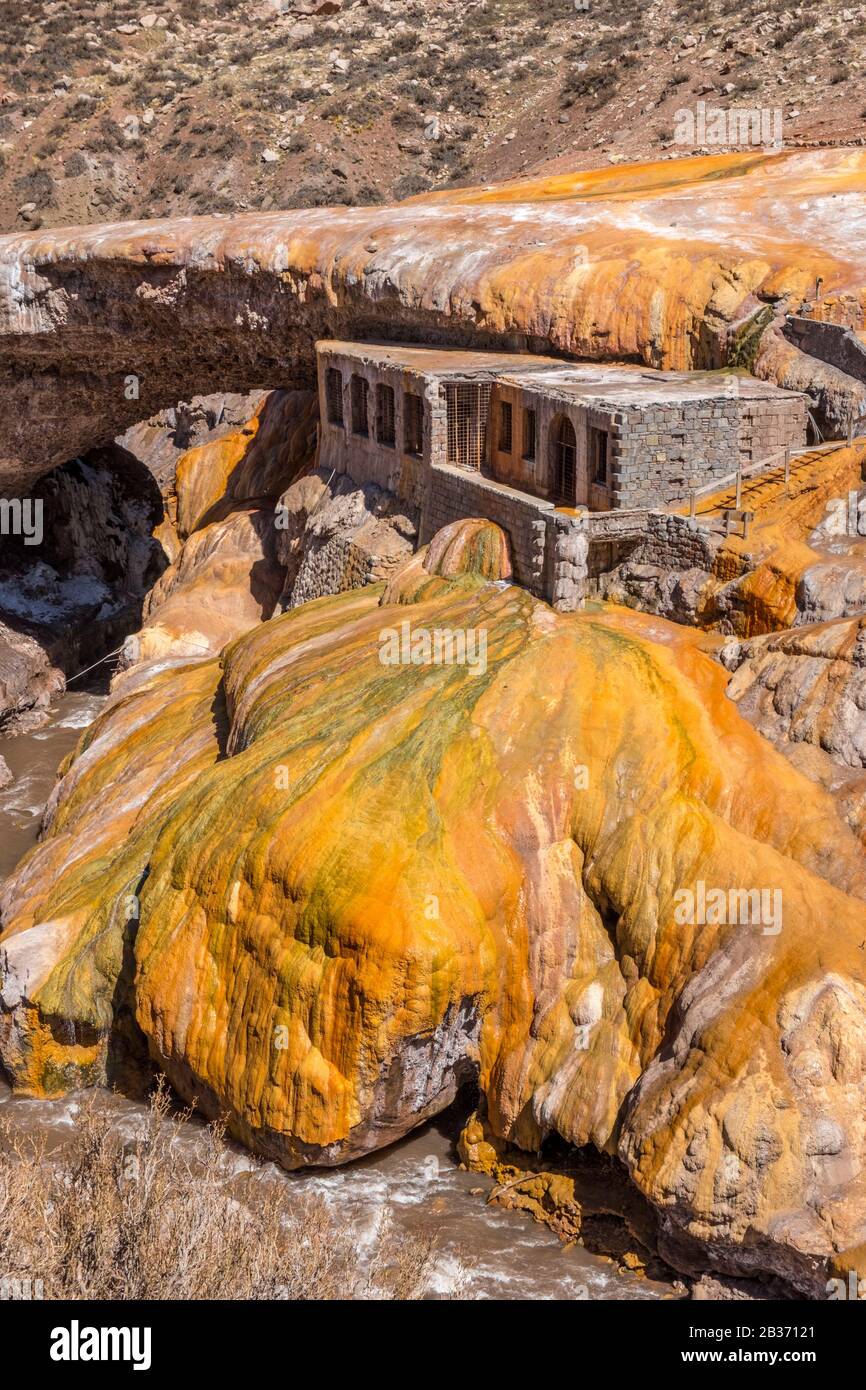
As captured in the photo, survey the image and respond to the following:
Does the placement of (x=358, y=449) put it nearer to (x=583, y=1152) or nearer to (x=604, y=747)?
(x=604, y=747)

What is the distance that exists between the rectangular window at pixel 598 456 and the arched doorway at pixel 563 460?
0.82 m

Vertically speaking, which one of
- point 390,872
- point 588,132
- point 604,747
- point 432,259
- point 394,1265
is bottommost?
point 394,1265

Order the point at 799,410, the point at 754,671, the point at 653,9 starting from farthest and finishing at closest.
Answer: the point at 653,9 < the point at 799,410 < the point at 754,671

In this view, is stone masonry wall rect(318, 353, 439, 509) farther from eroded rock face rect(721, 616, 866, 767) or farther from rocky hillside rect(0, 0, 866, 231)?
rocky hillside rect(0, 0, 866, 231)

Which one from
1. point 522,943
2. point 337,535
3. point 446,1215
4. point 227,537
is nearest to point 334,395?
point 337,535

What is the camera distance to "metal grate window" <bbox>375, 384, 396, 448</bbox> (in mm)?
29719

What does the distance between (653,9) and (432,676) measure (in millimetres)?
54487

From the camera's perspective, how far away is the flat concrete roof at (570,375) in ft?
79.3

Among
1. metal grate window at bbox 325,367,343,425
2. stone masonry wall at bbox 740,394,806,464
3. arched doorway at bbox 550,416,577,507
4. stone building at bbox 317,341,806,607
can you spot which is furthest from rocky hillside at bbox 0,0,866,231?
stone masonry wall at bbox 740,394,806,464

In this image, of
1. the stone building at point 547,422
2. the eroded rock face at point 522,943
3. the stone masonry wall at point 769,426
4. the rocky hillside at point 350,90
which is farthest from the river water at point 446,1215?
the rocky hillside at point 350,90

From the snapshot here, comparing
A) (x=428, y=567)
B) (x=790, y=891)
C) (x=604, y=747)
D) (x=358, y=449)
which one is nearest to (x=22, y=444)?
(x=358, y=449)

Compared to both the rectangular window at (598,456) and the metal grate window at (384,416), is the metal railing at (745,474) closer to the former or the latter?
the rectangular window at (598,456)

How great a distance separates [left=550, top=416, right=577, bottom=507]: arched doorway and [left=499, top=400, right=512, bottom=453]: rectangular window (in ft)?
5.13

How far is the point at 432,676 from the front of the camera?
21203mm
